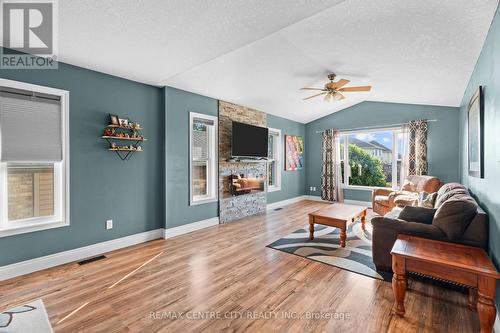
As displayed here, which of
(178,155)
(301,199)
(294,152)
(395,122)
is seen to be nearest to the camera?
(178,155)

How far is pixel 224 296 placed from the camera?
2.25 m

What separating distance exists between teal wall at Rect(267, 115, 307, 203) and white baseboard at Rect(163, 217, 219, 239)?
200 centimetres

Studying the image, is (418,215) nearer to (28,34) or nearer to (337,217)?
(337,217)

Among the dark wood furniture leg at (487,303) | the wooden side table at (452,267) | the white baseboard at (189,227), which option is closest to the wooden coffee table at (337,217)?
the wooden side table at (452,267)

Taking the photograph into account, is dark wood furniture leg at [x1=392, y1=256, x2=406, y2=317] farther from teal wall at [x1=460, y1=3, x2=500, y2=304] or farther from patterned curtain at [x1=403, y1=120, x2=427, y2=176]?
patterned curtain at [x1=403, y1=120, x2=427, y2=176]

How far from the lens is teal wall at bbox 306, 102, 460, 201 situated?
523 cm

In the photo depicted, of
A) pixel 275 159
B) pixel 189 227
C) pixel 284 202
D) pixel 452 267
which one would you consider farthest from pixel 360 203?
pixel 452 267

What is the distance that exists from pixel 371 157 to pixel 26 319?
7194mm

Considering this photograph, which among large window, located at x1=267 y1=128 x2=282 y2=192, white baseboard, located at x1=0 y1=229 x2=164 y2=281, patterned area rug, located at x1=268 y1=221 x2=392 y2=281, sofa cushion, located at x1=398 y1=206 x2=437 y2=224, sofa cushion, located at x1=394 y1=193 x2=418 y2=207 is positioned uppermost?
large window, located at x1=267 y1=128 x2=282 y2=192

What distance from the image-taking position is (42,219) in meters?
2.88

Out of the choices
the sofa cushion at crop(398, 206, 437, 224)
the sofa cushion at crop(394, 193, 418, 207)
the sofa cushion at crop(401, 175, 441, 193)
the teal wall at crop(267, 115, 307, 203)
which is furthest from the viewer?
the teal wall at crop(267, 115, 307, 203)

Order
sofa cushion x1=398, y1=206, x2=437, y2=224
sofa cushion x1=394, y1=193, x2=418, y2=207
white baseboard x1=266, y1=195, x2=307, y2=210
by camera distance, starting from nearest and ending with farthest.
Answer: sofa cushion x1=398, y1=206, x2=437, y2=224, sofa cushion x1=394, y1=193, x2=418, y2=207, white baseboard x1=266, y1=195, x2=307, y2=210

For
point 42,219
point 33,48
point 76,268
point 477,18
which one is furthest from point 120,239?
point 477,18

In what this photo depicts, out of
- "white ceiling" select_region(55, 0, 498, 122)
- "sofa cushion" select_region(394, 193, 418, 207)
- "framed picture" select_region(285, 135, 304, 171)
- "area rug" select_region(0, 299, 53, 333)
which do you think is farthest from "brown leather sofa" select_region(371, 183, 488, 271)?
"framed picture" select_region(285, 135, 304, 171)
